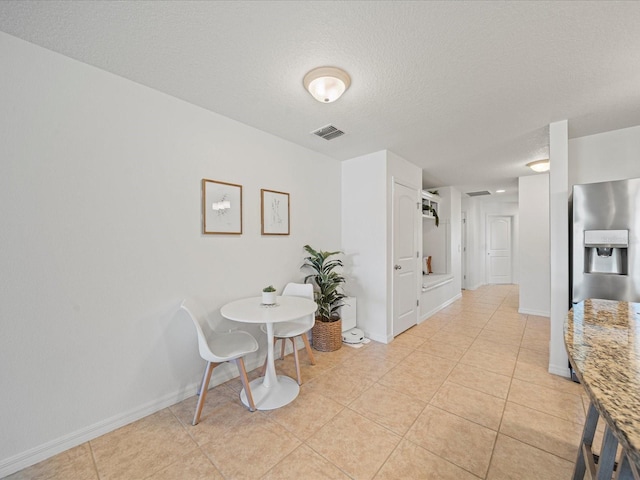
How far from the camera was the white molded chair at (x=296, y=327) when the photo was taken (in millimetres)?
2256

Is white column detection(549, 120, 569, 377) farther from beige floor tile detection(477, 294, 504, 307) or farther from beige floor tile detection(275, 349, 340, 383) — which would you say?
beige floor tile detection(477, 294, 504, 307)

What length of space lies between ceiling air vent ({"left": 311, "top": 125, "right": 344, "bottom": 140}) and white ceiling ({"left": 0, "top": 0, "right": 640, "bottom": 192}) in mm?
172

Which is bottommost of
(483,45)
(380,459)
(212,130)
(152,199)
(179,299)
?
(380,459)

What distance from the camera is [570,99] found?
81.4 inches

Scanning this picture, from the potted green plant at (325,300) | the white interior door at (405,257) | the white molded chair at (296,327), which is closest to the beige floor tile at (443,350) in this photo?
the white interior door at (405,257)

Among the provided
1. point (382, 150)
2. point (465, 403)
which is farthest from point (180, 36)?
point (465, 403)

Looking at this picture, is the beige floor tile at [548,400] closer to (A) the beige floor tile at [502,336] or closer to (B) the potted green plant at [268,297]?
(A) the beige floor tile at [502,336]

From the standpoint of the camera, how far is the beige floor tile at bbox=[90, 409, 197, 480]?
4.82 ft

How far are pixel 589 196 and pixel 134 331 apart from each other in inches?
151

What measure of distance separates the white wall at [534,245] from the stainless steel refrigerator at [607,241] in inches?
97.2

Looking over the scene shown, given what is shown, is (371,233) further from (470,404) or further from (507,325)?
(507,325)

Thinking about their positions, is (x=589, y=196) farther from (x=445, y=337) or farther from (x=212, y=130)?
(x=212, y=130)

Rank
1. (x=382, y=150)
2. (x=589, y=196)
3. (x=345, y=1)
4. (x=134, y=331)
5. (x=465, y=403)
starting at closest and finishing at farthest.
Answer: (x=345, y=1), (x=134, y=331), (x=465, y=403), (x=589, y=196), (x=382, y=150)

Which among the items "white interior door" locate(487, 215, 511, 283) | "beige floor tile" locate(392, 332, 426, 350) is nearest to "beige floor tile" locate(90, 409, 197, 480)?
"beige floor tile" locate(392, 332, 426, 350)
